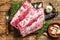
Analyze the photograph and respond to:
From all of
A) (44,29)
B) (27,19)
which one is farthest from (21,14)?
(44,29)

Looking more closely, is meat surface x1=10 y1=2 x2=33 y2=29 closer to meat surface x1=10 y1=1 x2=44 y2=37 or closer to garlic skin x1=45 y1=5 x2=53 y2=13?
meat surface x1=10 y1=1 x2=44 y2=37

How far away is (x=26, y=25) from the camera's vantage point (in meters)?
2.07

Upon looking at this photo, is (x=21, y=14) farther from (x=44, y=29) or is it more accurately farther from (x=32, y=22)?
(x=44, y=29)

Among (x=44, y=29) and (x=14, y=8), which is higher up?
(x=14, y=8)

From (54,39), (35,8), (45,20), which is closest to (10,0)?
(35,8)

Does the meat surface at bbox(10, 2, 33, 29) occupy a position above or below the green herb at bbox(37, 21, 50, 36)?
above

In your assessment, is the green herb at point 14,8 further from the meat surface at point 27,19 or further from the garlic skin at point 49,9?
the garlic skin at point 49,9

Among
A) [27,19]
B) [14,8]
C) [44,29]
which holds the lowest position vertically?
[44,29]

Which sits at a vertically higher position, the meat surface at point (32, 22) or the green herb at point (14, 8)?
the green herb at point (14, 8)

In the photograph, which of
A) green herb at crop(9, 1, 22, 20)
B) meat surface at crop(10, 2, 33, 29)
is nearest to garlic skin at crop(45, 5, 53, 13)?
meat surface at crop(10, 2, 33, 29)

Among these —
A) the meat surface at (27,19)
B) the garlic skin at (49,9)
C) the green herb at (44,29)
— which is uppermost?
the garlic skin at (49,9)

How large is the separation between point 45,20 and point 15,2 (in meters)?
0.35

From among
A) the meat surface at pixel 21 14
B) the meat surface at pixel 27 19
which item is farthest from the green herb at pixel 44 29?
the meat surface at pixel 21 14

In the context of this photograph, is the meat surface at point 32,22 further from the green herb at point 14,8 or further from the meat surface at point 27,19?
the green herb at point 14,8
